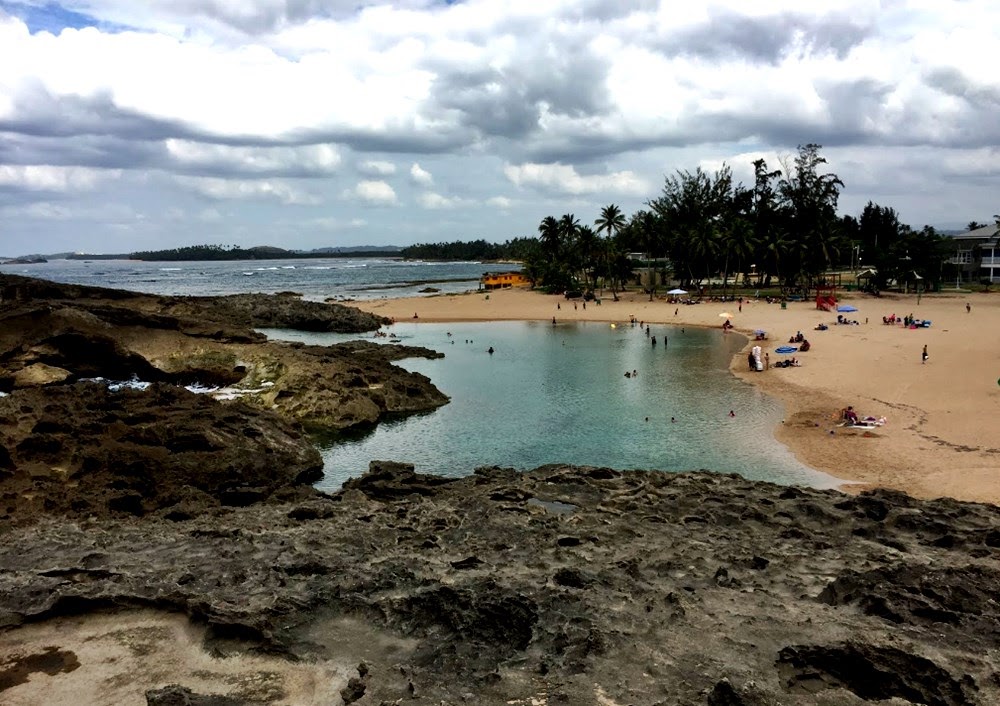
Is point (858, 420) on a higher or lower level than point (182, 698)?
lower

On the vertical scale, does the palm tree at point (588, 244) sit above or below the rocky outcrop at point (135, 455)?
above

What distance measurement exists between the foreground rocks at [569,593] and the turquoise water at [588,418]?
22.0 feet

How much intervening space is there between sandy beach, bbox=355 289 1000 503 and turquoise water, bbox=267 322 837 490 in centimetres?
163

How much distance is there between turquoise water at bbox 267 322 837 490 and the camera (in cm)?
2583

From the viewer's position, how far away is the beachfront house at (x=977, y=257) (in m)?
85.7

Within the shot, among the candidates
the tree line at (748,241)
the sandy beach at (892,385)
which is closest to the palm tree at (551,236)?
the tree line at (748,241)

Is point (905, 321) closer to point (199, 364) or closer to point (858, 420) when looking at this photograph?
point (858, 420)

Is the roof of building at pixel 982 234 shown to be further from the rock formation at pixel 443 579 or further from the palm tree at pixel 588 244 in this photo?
the rock formation at pixel 443 579

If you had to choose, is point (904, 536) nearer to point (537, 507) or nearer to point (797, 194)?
point (537, 507)

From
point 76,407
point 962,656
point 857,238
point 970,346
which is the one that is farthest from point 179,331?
point 857,238

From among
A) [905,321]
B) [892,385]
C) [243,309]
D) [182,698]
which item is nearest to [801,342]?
[905,321]

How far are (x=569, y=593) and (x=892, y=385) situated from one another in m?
31.1

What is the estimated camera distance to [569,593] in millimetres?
12367

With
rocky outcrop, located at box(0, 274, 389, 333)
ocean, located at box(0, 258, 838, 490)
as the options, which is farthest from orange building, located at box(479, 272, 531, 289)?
ocean, located at box(0, 258, 838, 490)
